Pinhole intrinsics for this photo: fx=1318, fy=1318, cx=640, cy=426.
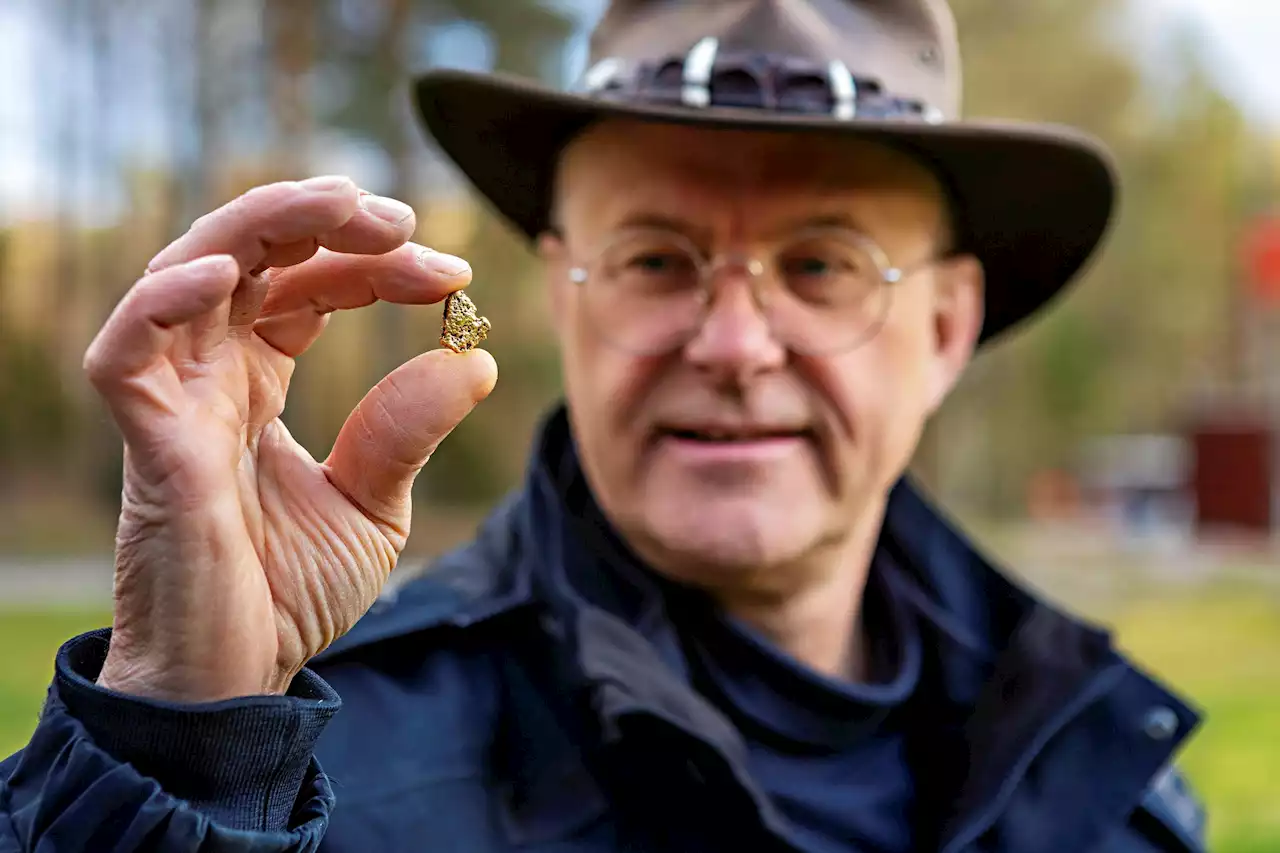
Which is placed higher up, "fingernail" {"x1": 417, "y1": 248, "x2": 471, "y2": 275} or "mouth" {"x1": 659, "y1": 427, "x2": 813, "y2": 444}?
"fingernail" {"x1": 417, "y1": 248, "x2": 471, "y2": 275}

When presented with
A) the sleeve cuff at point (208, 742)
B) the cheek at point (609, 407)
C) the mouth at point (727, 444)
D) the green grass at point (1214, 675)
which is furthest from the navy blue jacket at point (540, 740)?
the green grass at point (1214, 675)

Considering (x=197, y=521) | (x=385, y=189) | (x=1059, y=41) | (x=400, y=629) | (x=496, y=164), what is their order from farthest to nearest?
1. (x=1059, y=41)
2. (x=385, y=189)
3. (x=496, y=164)
4. (x=400, y=629)
5. (x=197, y=521)

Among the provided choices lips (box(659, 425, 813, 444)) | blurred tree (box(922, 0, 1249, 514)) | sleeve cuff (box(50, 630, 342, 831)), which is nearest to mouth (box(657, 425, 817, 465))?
lips (box(659, 425, 813, 444))

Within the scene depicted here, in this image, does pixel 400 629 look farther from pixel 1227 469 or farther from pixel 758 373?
pixel 1227 469

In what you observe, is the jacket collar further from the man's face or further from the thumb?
the thumb

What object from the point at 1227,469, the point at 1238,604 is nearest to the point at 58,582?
the point at 1238,604

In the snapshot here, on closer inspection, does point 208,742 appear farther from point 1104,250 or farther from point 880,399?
point 1104,250

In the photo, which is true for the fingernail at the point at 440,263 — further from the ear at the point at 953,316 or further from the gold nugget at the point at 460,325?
the ear at the point at 953,316
